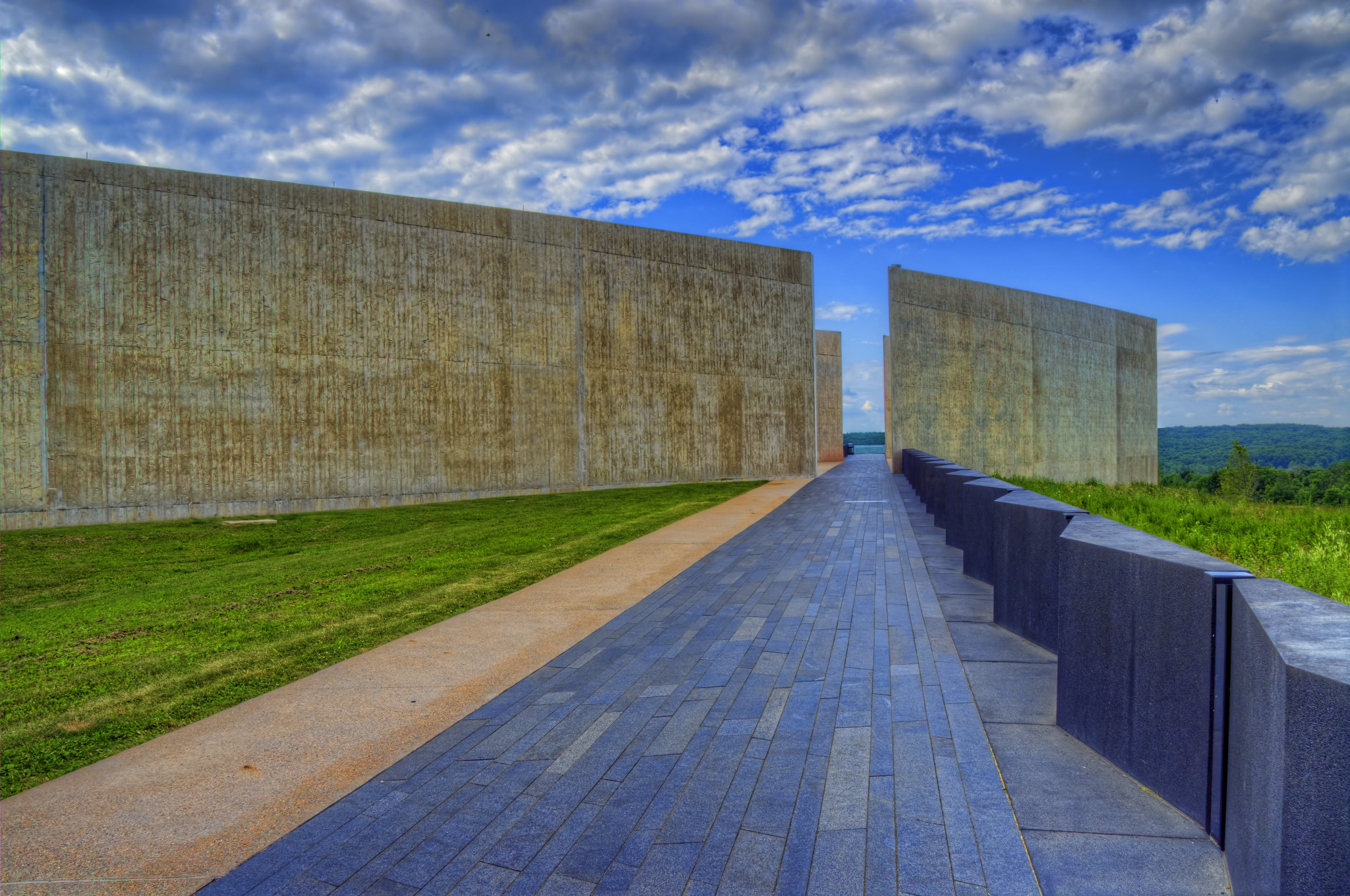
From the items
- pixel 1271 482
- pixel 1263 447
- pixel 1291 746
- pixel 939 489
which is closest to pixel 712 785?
pixel 1291 746

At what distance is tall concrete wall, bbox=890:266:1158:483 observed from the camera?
3098 centimetres

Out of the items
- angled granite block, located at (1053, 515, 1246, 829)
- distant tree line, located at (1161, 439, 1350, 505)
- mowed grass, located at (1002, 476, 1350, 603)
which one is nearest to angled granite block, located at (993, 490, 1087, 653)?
angled granite block, located at (1053, 515, 1246, 829)

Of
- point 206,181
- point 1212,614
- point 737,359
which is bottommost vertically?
point 1212,614

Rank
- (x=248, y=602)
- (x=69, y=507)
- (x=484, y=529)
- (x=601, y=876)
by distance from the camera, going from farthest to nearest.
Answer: (x=69, y=507)
(x=484, y=529)
(x=248, y=602)
(x=601, y=876)

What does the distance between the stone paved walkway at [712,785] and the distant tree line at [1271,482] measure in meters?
11.3

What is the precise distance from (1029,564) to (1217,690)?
8.94ft

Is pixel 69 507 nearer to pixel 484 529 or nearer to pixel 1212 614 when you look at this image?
pixel 484 529

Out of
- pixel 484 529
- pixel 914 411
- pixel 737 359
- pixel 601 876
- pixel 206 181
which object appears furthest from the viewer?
pixel 914 411

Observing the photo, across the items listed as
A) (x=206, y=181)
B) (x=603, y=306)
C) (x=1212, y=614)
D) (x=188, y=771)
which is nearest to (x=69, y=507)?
(x=206, y=181)

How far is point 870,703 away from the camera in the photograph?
14.0 feet

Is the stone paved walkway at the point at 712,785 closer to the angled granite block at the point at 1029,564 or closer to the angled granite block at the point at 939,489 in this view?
the angled granite block at the point at 1029,564

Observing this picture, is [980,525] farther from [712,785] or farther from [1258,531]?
[712,785]

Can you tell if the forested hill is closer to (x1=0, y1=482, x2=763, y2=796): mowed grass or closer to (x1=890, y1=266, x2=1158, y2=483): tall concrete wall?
(x1=890, y1=266, x2=1158, y2=483): tall concrete wall

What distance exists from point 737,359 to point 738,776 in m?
24.7
